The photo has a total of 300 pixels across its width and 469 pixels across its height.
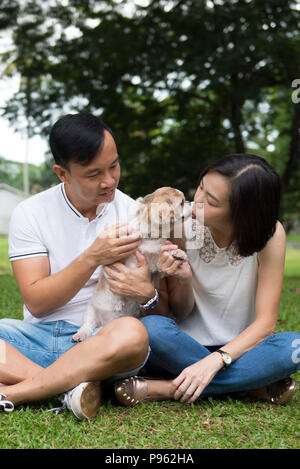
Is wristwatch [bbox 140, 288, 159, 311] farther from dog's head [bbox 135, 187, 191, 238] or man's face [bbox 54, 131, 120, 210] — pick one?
man's face [bbox 54, 131, 120, 210]

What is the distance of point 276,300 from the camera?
2920 mm

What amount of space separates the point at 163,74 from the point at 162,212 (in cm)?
723

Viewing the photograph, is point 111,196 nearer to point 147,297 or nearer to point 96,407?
point 147,297

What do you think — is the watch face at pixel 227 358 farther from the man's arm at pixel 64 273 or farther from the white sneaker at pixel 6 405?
the white sneaker at pixel 6 405

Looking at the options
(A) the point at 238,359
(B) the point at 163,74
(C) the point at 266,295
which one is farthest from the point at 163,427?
(B) the point at 163,74

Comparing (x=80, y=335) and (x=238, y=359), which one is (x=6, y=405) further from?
(x=238, y=359)

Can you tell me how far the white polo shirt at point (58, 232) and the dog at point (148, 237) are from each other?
0.11 meters

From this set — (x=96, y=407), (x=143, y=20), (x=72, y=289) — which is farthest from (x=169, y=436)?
(x=143, y=20)

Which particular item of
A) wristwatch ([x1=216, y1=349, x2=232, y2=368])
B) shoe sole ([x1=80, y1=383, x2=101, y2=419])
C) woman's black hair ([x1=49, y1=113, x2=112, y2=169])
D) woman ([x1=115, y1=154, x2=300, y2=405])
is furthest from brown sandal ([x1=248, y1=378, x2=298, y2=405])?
woman's black hair ([x1=49, y1=113, x2=112, y2=169])

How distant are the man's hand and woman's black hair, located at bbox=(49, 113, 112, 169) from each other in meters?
0.42

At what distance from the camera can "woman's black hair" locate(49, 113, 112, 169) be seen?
2.74 m

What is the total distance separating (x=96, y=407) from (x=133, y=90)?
29.0 feet

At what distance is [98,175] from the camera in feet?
9.17

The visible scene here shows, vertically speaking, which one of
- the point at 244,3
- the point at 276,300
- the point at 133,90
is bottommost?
the point at 276,300
